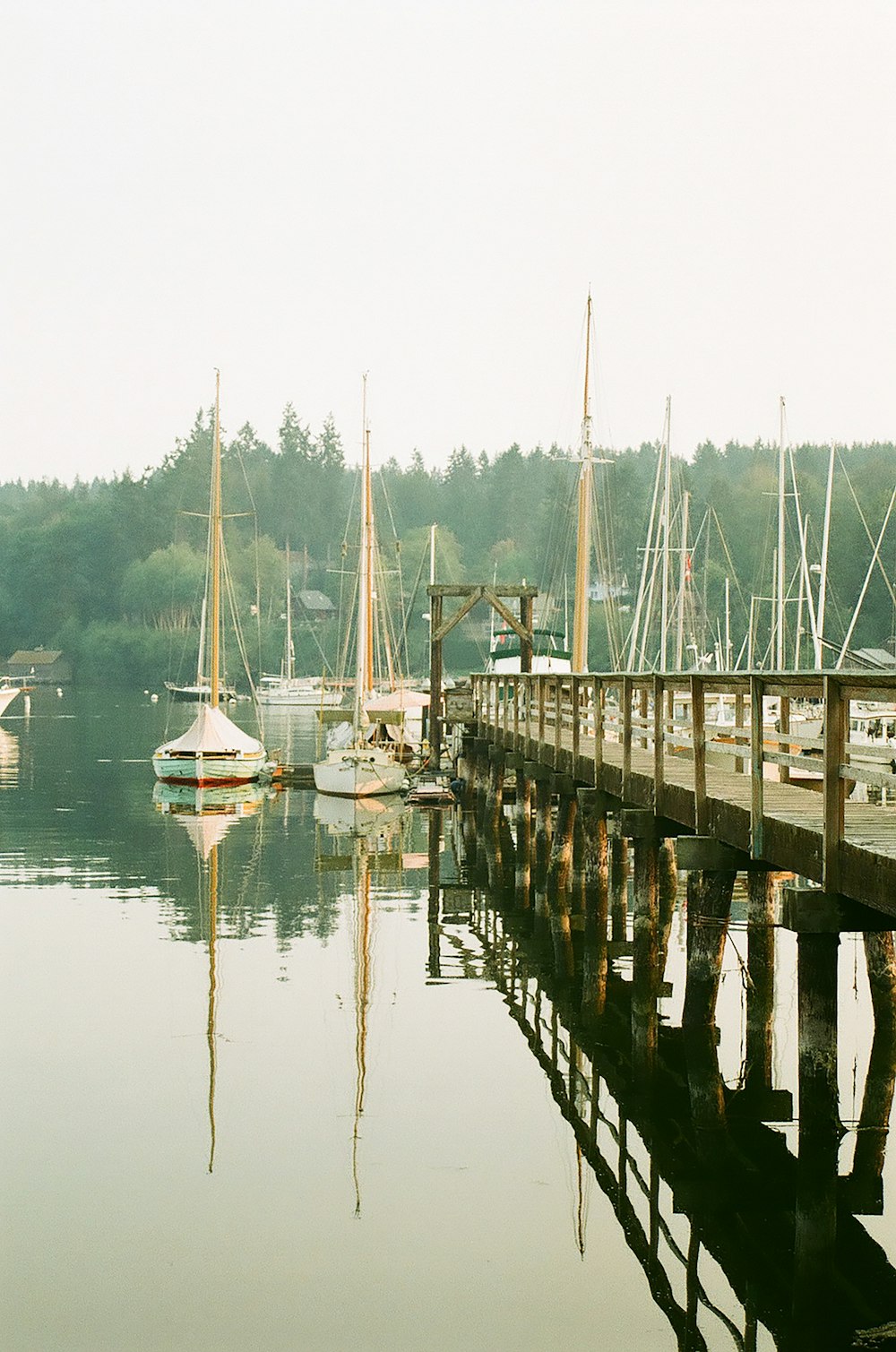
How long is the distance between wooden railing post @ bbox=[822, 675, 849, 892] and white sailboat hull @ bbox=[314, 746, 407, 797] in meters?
31.0

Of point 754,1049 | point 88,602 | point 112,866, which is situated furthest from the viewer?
point 88,602

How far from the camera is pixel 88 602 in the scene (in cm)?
16788

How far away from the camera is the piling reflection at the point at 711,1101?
31.2 feet

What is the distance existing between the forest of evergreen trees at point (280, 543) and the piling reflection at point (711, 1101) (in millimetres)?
94559

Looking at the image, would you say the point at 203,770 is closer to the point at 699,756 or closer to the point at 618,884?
the point at 618,884

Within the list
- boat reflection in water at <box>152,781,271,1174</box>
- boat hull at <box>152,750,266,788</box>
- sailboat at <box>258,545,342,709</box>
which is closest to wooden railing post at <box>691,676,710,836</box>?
boat reflection in water at <box>152,781,271,1174</box>

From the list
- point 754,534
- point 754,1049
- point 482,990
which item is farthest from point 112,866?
point 754,534

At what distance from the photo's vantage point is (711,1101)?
13.0 m

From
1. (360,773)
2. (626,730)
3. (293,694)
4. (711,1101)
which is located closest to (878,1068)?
(711,1101)

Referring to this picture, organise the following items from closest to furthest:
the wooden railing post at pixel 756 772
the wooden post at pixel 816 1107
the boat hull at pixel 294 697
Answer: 1. the wooden post at pixel 816 1107
2. the wooden railing post at pixel 756 772
3. the boat hull at pixel 294 697

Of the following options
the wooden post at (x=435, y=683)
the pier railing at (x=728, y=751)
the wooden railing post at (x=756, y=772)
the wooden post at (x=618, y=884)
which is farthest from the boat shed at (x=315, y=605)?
the wooden railing post at (x=756, y=772)

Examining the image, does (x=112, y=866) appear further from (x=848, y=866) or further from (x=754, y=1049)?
(x=848, y=866)

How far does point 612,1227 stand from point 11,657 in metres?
159

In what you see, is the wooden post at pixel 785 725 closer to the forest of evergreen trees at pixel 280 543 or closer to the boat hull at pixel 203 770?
the boat hull at pixel 203 770
